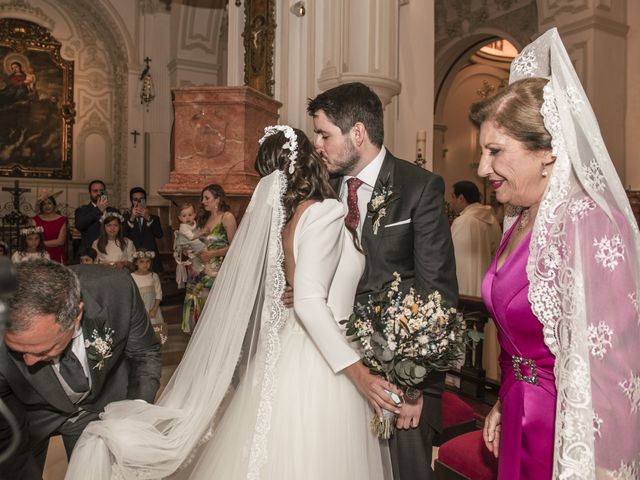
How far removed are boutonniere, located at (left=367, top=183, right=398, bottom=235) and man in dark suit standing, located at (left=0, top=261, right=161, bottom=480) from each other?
3.86ft

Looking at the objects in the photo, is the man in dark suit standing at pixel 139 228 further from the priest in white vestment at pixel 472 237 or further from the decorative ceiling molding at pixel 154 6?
the decorative ceiling molding at pixel 154 6

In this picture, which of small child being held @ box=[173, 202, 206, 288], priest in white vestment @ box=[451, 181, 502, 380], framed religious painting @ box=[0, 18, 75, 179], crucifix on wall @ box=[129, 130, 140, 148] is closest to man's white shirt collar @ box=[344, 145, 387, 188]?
small child being held @ box=[173, 202, 206, 288]

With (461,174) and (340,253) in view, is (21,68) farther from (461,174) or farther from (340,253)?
(340,253)

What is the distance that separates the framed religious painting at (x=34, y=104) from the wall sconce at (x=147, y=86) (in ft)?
6.54

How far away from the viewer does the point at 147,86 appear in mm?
13078

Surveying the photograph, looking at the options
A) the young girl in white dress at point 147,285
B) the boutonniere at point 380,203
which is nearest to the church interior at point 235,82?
the young girl in white dress at point 147,285

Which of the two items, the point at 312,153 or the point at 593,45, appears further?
the point at 593,45

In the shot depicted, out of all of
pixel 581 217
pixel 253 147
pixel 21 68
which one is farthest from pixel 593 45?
pixel 21 68

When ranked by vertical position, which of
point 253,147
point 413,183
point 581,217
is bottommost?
point 581,217

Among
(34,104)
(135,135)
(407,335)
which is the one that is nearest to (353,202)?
(407,335)

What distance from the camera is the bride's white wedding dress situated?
2.11 meters

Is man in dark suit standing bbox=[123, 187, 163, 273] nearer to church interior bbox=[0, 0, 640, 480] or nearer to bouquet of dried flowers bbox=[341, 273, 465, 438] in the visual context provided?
church interior bbox=[0, 0, 640, 480]

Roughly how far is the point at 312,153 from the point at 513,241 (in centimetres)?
90

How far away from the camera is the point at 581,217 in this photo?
4.92ft
